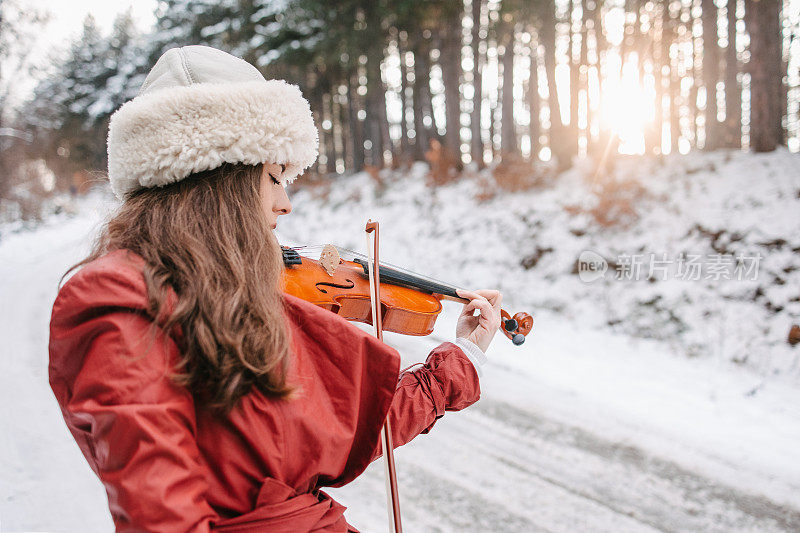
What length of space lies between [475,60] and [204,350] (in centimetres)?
1560

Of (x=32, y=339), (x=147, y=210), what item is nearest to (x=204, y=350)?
(x=147, y=210)

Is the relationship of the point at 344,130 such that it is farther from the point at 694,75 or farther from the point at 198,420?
the point at 198,420

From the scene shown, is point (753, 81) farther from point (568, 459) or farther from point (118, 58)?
point (118, 58)

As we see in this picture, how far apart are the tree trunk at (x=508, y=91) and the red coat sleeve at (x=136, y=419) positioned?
12.5m

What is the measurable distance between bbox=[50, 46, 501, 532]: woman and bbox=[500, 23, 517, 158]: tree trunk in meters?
12.0

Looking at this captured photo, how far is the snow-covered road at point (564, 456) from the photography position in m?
3.07

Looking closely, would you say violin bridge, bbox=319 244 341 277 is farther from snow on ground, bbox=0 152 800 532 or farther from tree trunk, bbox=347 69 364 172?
tree trunk, bbox=347 69 364 172

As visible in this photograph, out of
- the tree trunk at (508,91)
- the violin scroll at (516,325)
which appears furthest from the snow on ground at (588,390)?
the tree trunk at (508,91)

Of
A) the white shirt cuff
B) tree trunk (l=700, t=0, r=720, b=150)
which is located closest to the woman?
the white shirt cuff

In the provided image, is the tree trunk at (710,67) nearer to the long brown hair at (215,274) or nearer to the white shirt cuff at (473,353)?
the white shirt cuff at (473,353)

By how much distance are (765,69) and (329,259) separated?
9.39 meters

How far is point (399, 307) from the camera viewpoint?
2057 millimetres

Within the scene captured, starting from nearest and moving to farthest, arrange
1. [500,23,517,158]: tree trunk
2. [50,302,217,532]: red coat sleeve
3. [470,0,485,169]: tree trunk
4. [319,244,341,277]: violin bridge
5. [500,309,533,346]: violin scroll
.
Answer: [50,302,217,532]: red coat sleeve < [500,309,533,346]: violin scroll < [319,244,341,277]: violin bridge < [470,0,485,169]: tree trunk < [500,23,517,158]: tree trunk

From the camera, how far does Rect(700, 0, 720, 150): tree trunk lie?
10594mm
